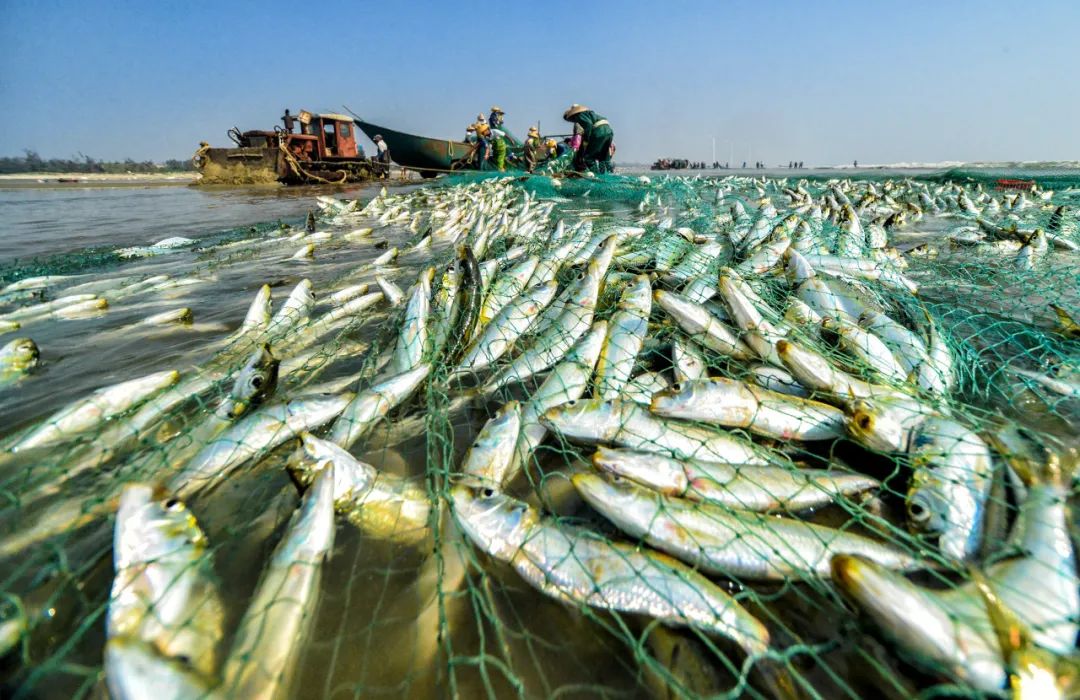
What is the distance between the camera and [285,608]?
1729 millimetres

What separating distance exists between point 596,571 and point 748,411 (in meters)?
1.34

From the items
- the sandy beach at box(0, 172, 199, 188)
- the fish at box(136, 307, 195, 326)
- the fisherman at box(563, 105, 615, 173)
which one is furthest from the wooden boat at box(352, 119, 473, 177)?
the fish at box(136, 307, 195, 326)

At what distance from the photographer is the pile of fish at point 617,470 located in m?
1.63

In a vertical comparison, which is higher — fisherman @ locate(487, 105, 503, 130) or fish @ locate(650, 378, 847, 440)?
fisherman @ locate(487, 105, 503, 130)

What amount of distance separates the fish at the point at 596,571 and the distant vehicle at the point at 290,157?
2597 centimetres

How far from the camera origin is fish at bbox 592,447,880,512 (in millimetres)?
2209

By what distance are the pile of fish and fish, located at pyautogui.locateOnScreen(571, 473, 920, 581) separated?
1 centimetres

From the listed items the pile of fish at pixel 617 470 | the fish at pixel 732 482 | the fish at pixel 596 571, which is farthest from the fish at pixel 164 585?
the fish at pixel 732 482

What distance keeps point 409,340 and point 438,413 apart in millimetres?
877

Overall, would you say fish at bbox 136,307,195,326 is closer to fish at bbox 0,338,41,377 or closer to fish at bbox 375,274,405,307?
fish at bbox 0,338,41,377

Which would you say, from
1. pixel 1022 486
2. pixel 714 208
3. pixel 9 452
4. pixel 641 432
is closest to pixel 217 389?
pixel 9 452

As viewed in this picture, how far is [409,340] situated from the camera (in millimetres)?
3607

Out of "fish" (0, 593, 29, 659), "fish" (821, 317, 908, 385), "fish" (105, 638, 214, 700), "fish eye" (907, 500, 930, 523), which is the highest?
"fish" (821, 317, 908, 385)

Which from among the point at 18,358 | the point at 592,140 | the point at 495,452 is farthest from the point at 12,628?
the point at 592,140
